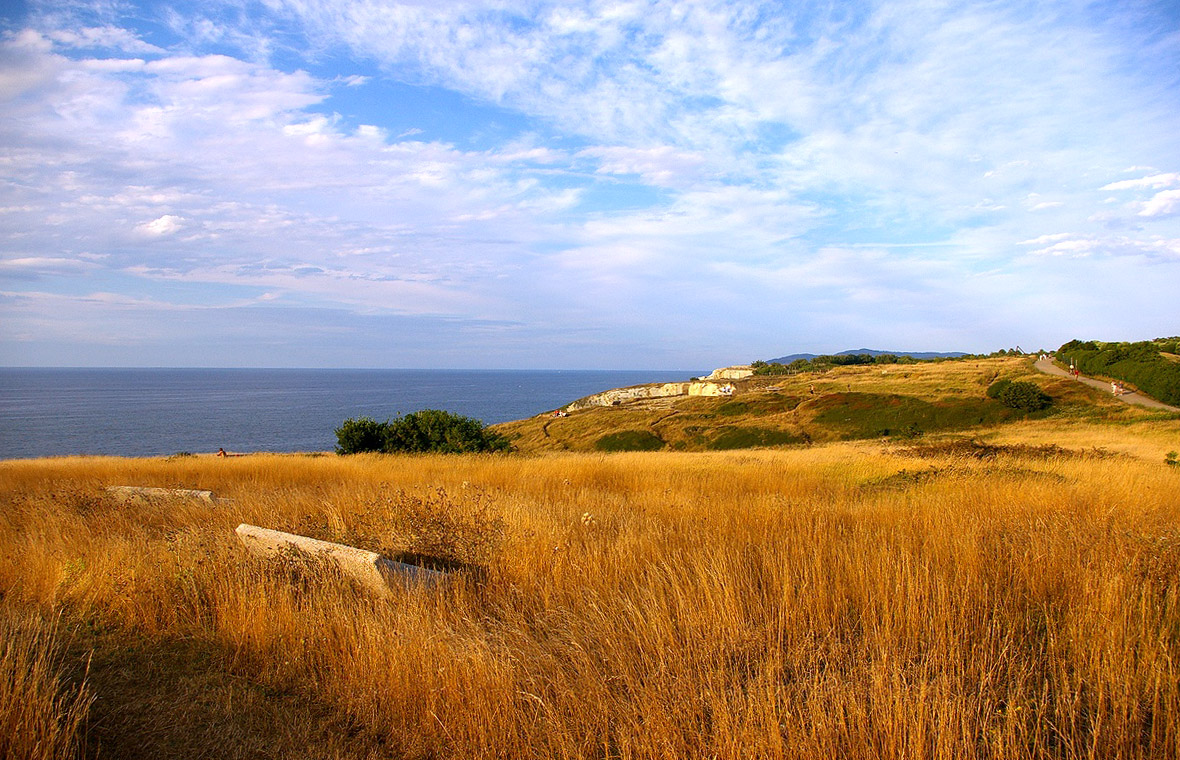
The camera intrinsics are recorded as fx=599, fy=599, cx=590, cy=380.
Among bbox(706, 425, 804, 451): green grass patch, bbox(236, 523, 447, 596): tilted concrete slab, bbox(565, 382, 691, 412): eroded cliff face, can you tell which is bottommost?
bbox(706, 425, 804, 451): green grass patch

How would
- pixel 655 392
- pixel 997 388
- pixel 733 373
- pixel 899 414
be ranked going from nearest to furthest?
pixel 899 414, pixel 997 388, pixel 655 392, pixel 733 373

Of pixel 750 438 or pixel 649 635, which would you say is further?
pixel 750 438

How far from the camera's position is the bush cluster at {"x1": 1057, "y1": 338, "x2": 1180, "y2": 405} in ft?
121

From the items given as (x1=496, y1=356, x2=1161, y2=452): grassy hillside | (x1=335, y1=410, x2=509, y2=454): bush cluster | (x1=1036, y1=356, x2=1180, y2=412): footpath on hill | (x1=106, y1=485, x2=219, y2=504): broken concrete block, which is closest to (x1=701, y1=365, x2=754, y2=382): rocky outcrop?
(x1=496, y1=356, x2=1161, y2=452): grassy hillside

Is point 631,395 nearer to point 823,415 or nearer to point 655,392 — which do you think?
point 655,392

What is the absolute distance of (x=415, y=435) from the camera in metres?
24.8

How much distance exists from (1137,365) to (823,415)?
21.4m

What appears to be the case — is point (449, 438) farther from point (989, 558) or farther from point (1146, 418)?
point (1146, 418)

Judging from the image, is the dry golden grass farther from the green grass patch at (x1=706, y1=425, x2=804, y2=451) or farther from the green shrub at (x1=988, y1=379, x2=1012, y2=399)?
the green shrub at (x1=988, y1=379, x2=1012, y2=399)

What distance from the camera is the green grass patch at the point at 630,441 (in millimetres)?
47972

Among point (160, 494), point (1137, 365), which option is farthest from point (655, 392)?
point (160, 494)

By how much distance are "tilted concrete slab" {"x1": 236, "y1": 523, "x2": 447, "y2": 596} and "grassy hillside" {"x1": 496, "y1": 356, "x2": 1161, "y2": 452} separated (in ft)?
110

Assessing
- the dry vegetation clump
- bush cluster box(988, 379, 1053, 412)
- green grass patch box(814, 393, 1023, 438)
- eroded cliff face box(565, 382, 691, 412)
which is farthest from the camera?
eroded cliff face box(565, 382, 691, 412)

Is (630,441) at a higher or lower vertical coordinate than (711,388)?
lower
